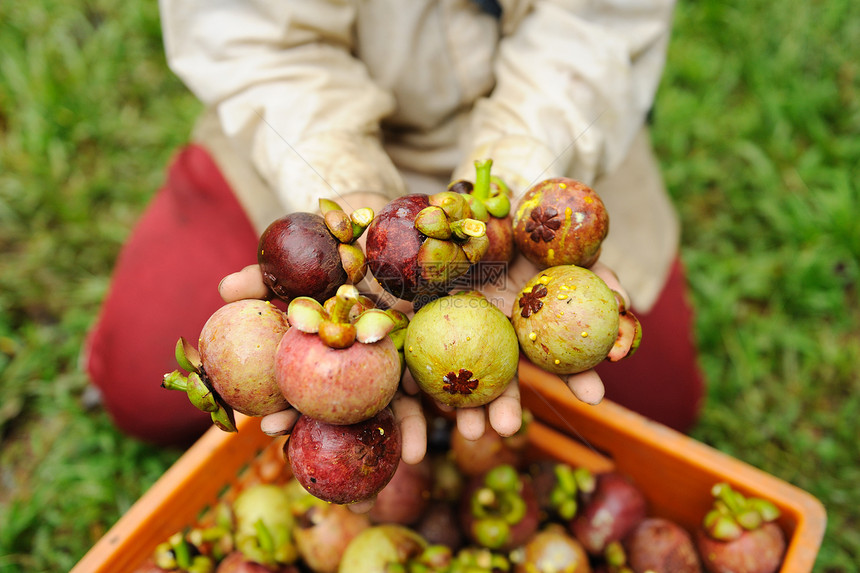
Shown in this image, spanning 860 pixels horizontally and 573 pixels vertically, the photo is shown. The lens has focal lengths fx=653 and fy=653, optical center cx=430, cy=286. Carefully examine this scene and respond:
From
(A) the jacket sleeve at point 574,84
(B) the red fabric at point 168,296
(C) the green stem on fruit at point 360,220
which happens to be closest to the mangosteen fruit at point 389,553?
(C) the green stem on fruit at point 360,220

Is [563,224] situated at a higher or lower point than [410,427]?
higher

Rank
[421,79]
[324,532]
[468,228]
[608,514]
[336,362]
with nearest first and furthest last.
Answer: [336,362], [468,228], [324,532], [608,514], [421,79]

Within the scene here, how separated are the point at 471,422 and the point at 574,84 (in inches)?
61.9

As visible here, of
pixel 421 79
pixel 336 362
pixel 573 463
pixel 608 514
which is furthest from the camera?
pixel 421 79

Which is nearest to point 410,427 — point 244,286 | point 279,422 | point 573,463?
point 279,422

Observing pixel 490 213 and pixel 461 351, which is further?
pixel 490 213

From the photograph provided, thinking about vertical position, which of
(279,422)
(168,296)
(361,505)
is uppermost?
(279,422)

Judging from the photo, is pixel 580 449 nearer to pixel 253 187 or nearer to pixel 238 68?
pixel 253 187

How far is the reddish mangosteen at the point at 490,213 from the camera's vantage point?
2064mm

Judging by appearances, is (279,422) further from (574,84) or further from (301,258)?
(574,84)

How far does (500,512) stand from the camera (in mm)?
2350

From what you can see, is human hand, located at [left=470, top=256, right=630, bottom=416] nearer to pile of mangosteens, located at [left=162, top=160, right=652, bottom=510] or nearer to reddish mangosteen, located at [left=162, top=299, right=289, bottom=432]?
pile of mangosteens, located at [left=162, top=160, right=652, bottom=510]

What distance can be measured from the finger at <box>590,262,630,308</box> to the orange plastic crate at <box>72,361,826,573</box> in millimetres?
500

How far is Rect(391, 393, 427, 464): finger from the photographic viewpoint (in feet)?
6.07
